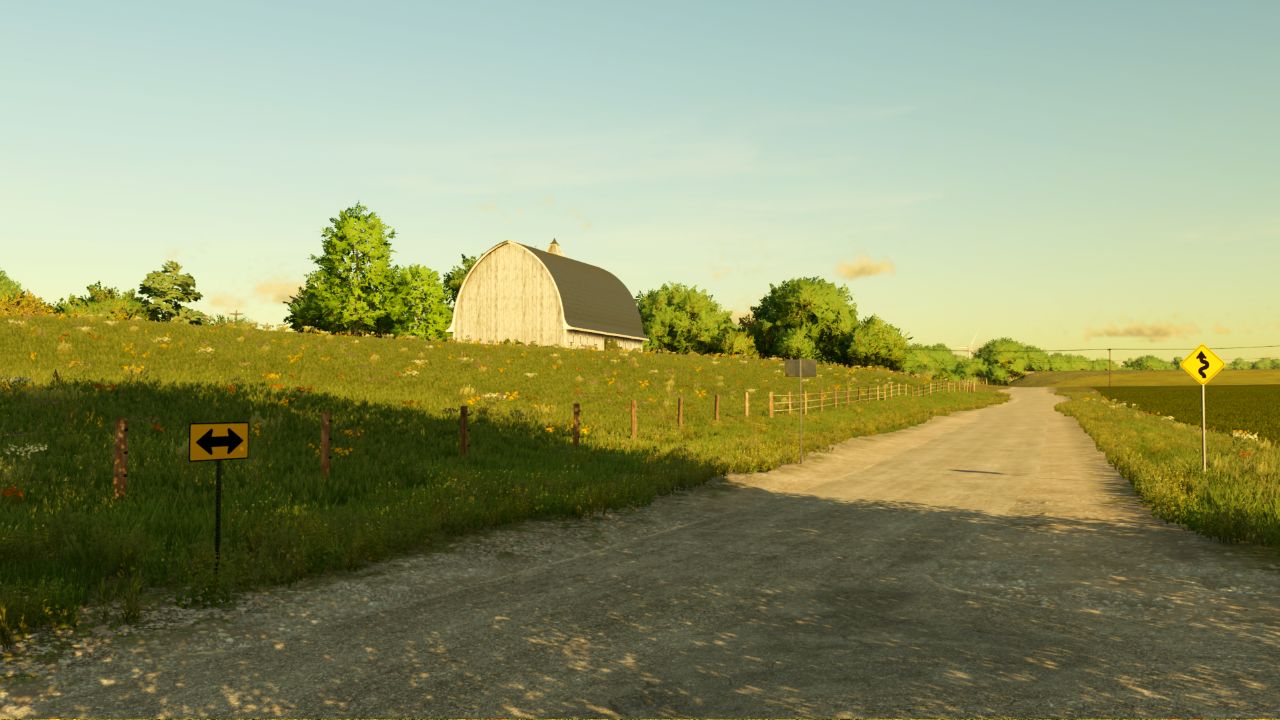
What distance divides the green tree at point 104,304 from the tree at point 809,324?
60.9 m

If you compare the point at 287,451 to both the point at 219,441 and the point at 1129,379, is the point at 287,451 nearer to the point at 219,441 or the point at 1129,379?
the point at 219,441

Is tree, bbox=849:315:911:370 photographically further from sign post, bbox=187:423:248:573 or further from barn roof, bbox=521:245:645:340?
sign post, bbox=187:423:248:573

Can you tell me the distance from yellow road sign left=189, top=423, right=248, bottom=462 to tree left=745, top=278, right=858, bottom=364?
80.2m

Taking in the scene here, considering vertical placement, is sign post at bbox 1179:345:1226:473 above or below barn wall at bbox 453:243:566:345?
below

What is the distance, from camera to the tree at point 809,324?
88375mm

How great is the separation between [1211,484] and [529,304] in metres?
43.6

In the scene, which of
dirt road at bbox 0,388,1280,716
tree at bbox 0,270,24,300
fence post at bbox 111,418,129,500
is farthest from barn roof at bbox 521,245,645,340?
tree at bbox 0,270,24,300

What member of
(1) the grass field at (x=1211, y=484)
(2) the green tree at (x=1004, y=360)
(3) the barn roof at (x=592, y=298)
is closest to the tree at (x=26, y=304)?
(3) the barn roof at (x=592, y=298)

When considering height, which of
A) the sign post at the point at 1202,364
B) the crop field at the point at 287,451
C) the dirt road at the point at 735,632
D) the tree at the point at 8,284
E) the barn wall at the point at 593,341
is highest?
the tree at the point at 8,284

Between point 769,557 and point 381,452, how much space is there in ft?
30.9

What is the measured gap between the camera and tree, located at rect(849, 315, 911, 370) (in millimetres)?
87812

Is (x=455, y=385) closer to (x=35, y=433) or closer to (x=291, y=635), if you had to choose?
(x=35, y=433)

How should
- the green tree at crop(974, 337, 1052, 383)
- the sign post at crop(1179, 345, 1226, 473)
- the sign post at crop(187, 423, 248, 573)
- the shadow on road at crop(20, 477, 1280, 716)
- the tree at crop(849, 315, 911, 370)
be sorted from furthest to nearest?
the green tree at crop(974, 337, 1052, 383) < the tree at crop(849, 315, 911, 370) < the sign post at crop(1179, 345, 1226, 473) < the sign post at crop(187, 423, 248, 573) < the shadow on road at crop(20, 477, 1280, 716)

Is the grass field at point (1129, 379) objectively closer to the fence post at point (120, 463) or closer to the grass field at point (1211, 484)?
the grass field at point (1211, 484)
